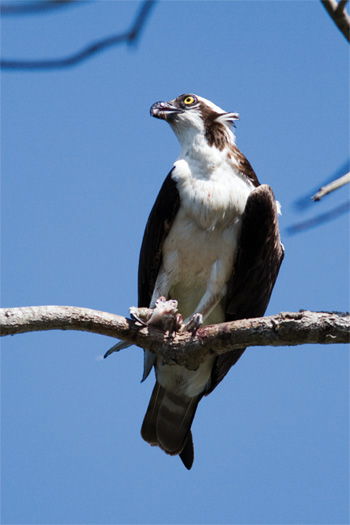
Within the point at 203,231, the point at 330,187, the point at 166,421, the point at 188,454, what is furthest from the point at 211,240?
the point at 330,187

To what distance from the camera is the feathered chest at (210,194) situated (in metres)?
6.88

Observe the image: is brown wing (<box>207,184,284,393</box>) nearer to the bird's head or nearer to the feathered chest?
the feathered chest

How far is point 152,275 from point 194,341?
1.23 m

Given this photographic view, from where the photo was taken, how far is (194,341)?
6012 mm

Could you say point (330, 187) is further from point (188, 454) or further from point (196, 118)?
point (188, 454)

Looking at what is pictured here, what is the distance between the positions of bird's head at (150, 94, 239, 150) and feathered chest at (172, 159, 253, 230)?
0.39 m

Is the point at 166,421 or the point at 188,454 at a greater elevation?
the point at 166,421

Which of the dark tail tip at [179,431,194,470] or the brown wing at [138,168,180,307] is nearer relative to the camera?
the brown wing at [138,168,180,307]

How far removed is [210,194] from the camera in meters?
6.90

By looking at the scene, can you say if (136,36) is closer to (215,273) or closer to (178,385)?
(215,273)

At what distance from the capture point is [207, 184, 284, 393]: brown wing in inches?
270

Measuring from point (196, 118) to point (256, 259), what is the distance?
1.57 m

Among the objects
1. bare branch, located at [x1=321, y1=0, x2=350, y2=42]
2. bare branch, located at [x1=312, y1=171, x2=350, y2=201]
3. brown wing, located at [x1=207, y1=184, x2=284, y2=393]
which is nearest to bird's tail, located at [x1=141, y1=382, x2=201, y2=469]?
brown wing, located at [x1=207, y1=184, x2=284, y2=393]

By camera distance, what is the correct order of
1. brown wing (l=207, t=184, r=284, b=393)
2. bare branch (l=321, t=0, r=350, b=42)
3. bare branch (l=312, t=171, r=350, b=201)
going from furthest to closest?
1. brown wing (l=207, t=184, r=284, b=393)
2. bare branch (l=312, t=171, r=350, b=201)
3. bare branch (l=321, t=0, r=350, b=42)
